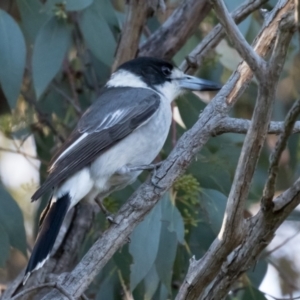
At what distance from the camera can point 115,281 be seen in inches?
100

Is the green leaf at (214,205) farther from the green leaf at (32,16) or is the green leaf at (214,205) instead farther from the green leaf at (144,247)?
the green leaf at (32,16)

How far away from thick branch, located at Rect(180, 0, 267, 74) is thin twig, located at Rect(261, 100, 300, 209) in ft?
3.33

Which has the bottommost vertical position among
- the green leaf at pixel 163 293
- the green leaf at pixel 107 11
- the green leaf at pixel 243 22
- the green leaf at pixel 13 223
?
the green leaf at pixel 163 293

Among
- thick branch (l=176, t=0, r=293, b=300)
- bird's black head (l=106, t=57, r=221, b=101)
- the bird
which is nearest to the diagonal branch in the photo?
thick branch (l=176, t=0, r=293, b=300)

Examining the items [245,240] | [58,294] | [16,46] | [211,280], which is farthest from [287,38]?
[16,46]

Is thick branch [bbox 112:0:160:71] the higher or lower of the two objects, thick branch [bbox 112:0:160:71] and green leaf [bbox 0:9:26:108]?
the higher

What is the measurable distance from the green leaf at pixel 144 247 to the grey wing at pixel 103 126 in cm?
27

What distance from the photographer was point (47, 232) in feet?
6.93

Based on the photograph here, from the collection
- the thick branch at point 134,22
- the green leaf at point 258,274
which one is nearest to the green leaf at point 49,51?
the thick branch at point 134,22

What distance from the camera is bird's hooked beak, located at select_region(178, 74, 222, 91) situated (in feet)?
8.80

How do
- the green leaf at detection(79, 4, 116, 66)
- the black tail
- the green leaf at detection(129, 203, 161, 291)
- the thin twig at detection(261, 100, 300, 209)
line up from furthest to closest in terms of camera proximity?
1. the green leaf at detection(79, 4, 116, 66)
2. the green leaf at detection(129, 203, 161, 291)
3. the black tail
4. the thin twig at detection(261, 100, 300, 209)

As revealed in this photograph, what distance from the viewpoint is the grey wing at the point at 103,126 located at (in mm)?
2281

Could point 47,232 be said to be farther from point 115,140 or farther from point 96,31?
point 96,31

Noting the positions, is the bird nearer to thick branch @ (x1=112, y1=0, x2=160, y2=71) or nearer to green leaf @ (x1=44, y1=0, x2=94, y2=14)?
thick branch @ (x1=112, y1=0, x2=160, y2=71)
